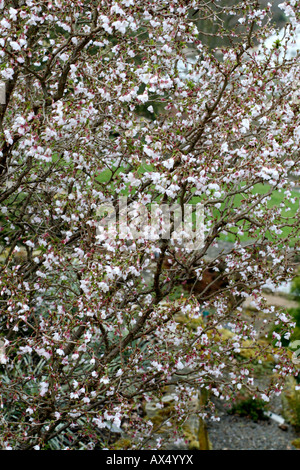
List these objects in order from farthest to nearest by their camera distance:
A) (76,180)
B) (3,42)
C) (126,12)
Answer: (76,180) < (126,12) < (3,42)

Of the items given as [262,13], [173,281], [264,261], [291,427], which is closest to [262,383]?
[291,427]

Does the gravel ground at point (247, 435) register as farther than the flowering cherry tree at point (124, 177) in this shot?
Yes

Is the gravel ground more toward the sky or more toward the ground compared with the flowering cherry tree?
more toward the ground

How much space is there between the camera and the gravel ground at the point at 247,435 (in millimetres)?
5018

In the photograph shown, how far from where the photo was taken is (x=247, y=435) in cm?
519

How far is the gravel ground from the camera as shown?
502cm

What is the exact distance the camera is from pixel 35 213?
14.2ft

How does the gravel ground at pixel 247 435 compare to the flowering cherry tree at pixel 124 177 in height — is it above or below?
below

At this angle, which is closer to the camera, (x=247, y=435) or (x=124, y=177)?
(x=124, y=177)

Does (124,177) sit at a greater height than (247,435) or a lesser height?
greater

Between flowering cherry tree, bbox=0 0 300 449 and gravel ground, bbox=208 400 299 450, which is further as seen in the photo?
gravel ground, bbox=208 400 299 450
